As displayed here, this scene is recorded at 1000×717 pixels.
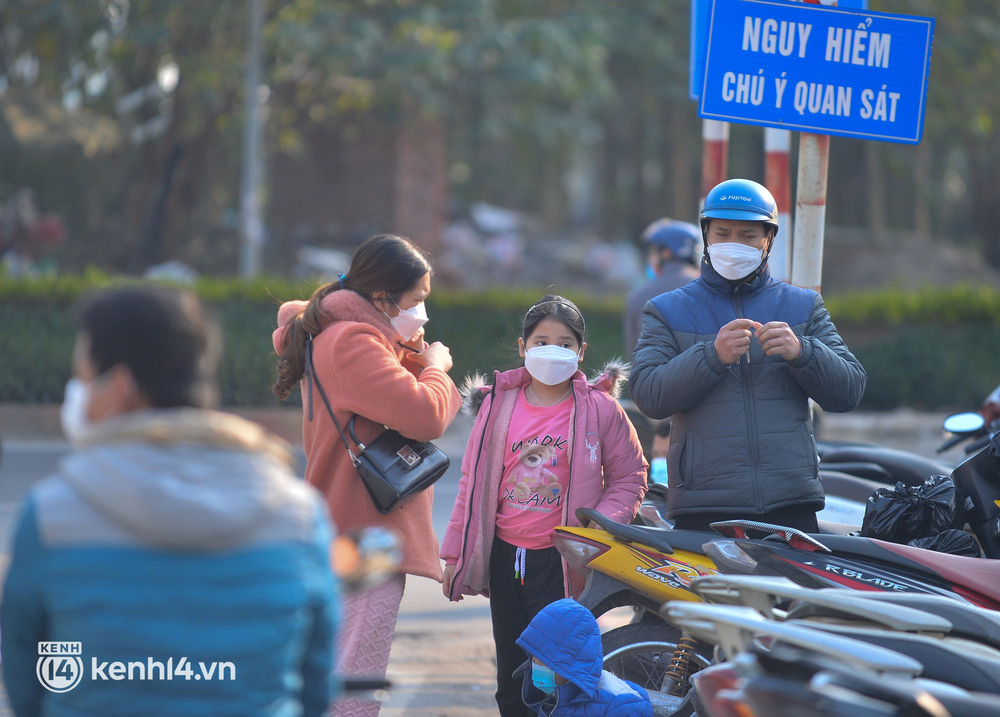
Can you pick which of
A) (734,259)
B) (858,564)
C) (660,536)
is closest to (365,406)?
(660,536)

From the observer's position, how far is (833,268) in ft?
80.9

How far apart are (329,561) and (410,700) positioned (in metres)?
2.82

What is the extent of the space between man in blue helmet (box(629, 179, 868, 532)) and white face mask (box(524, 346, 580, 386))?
0.30 m

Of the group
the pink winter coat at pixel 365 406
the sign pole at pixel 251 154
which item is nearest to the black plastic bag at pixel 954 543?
the pink winter coat at pixel 365 406

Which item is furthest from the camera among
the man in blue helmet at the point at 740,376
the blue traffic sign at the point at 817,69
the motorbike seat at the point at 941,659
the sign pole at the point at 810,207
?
the sign pole at the point at 810,207

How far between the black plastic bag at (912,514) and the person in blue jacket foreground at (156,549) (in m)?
2.47

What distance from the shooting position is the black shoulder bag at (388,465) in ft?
11.3

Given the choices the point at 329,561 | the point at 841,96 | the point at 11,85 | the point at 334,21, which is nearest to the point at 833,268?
the point at 334,21

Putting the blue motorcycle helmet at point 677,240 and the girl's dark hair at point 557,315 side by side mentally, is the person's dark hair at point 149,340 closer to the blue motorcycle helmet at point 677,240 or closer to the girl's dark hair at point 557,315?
the girl's dark hair at point 557,315

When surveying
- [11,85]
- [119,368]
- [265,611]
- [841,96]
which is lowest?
[265,611]

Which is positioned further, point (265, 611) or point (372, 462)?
point (372, 462)

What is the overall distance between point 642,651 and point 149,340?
230cm

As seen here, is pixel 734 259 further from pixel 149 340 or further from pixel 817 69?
pixel 149 340

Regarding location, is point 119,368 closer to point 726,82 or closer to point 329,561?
point 329,561
